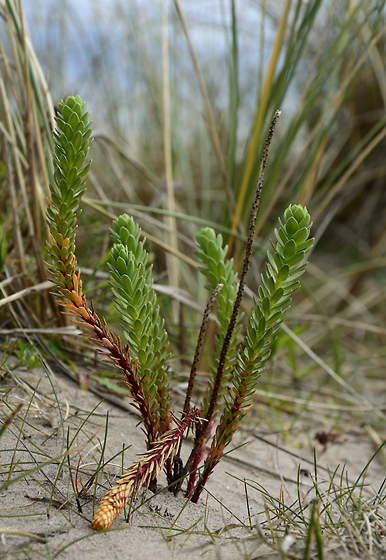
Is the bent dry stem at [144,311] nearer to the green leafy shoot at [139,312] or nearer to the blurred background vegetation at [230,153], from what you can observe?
the green leafy shoot at [139,312]

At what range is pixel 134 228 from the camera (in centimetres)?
67

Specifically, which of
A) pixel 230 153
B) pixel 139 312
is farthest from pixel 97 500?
pixel 230 153

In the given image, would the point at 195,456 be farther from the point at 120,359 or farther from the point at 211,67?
the point at 211,67

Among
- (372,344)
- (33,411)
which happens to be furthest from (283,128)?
(33,411)

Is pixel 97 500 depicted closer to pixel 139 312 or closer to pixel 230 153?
pixel 139 312

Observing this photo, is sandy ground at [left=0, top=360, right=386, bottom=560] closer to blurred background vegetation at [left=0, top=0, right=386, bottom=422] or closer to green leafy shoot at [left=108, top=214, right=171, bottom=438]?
green leafy shoot at [left=108, top=214, right=171, bottom=438]

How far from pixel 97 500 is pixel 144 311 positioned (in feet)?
0.88

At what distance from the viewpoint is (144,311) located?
63cm

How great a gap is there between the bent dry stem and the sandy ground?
0.11 feet

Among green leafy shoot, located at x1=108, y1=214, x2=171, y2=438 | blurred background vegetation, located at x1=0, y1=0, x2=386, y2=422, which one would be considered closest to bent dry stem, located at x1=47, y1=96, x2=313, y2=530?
green leafy shoot, located at x1=108, y1=214, x2=171, y2=438

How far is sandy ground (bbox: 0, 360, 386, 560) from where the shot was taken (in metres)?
0.57

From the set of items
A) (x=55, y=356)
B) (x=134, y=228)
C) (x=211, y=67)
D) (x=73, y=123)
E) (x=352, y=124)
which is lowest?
(x=55, y=356)

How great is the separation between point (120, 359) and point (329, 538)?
1.12 ft

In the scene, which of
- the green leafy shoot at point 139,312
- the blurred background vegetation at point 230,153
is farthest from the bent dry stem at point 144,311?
the blurred background vegetation at point 230,153
